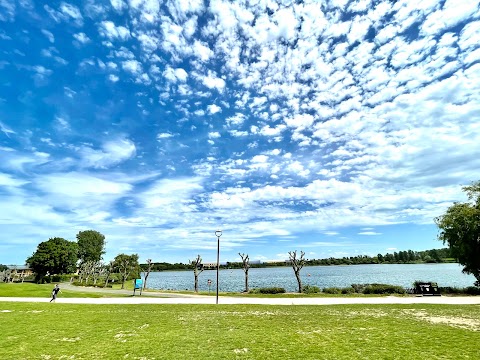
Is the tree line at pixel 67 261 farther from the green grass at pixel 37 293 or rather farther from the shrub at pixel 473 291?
the shrub at pixel 473 291

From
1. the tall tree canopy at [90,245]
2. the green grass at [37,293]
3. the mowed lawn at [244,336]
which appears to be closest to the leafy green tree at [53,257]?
the tall tree canopy at [90,245]

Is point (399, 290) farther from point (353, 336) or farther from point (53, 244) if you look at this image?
point (53, 244)

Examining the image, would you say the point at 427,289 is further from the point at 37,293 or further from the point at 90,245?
the point at 90,245

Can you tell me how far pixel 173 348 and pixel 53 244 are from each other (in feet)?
300

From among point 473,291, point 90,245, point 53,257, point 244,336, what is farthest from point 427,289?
point 90,245

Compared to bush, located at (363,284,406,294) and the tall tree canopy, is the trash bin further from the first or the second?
the tall tree canopy

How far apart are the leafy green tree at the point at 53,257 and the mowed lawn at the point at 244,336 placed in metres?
74.0

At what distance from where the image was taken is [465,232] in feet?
123

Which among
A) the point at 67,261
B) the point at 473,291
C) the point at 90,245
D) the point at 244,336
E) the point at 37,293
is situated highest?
the point at 90,245

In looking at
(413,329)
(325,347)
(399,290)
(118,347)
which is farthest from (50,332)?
(399,290)

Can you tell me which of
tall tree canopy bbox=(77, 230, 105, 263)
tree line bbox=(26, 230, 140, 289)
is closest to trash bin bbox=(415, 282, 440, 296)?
tree line bbox=(26, 230, 140, 289)

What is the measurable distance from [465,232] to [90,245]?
362 ft

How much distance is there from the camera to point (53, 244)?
283ft

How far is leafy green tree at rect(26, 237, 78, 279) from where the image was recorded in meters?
83.0
